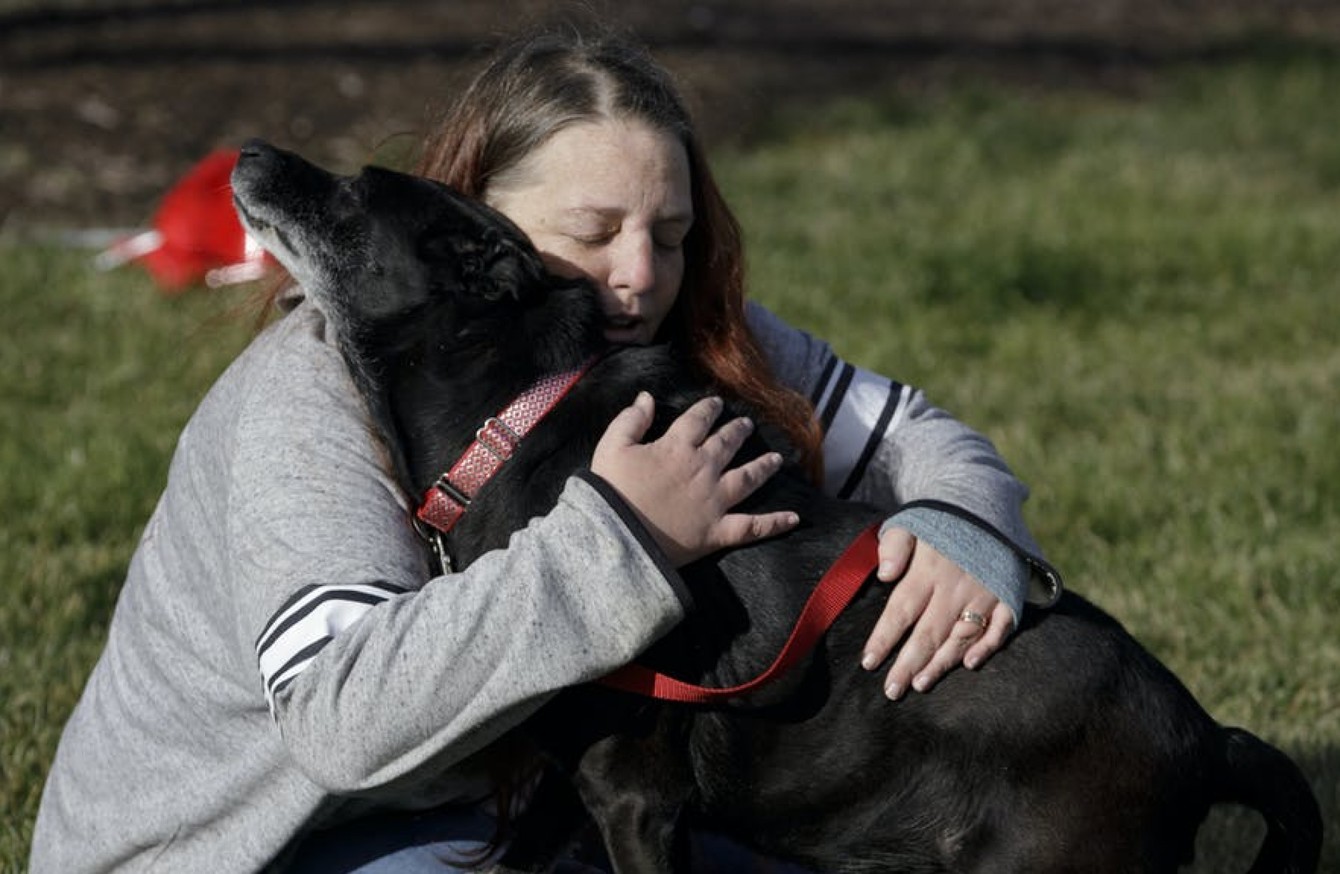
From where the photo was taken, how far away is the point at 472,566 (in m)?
2.73

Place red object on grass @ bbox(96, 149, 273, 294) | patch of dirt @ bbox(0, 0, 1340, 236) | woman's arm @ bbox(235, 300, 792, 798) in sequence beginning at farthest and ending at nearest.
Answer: patch of dirt @ bbox(0, 0, 1340, 236) → red object on grass @ bbox(96, 149, 273, 294) → woman's arm @ bbox(235, 300, 792, 798)

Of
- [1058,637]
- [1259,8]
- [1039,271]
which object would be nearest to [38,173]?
[1039,271]

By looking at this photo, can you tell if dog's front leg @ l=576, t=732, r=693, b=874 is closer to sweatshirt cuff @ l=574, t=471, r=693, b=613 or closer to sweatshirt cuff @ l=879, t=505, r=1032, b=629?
sweatshirt cuff @ l=574, t=471, r=693, b=613

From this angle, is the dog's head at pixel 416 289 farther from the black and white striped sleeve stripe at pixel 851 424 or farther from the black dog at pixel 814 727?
the black and white striped sleeve stripe at pixel 851 424

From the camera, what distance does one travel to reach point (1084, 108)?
10.9 m

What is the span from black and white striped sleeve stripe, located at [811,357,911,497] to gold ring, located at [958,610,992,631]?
80cm

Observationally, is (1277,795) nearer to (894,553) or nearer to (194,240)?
(894,553)

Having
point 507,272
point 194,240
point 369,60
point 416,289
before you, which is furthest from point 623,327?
point 369,60

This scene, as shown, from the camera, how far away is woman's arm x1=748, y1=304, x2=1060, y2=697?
289 cm

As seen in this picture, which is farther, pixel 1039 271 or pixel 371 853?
pixel 1039 271

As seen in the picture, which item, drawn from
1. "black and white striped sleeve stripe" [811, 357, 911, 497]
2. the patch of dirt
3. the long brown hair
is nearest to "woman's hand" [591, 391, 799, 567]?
the long brown hair

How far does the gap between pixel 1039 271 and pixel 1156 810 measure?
5083 mm

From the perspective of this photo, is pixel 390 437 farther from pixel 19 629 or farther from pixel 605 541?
pixel 19 629

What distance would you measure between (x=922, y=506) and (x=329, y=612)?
0.96 meters
